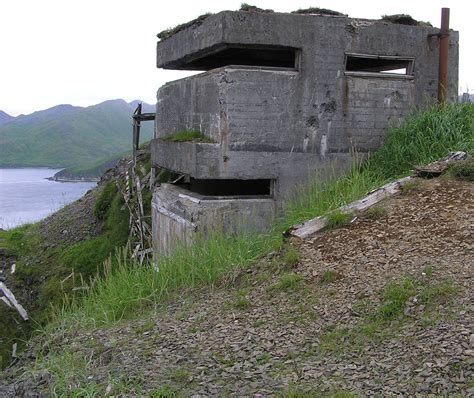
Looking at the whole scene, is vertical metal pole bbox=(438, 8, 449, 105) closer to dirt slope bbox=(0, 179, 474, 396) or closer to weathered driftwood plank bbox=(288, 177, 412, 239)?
weathered driftwood plank bbox=(288, 177, 412, 239)

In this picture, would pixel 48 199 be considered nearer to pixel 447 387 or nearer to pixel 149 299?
pixel 149 299

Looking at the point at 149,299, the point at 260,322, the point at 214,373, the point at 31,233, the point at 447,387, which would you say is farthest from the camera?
the point at 31,233

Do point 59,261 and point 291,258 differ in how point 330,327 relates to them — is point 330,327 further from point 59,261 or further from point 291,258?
point 59,261

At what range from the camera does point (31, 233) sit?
1357 centimetres

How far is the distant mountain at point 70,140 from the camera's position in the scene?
3745 inches

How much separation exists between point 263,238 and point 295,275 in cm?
130

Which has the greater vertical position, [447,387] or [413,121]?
[413,121]

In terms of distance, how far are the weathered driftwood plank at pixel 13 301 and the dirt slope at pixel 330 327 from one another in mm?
5149

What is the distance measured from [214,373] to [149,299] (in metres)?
1.74

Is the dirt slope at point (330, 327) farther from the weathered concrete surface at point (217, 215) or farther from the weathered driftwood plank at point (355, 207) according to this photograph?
the weathered concrete surface at point (217, 215)

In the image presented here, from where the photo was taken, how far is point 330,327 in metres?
4.00

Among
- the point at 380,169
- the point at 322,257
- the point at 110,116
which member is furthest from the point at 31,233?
the point at 110,116

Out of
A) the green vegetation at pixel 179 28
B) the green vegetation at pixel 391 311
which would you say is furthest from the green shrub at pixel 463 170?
the green vegetation at pixel 179 28

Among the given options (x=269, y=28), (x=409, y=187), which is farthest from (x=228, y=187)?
(x=409, y=187)
